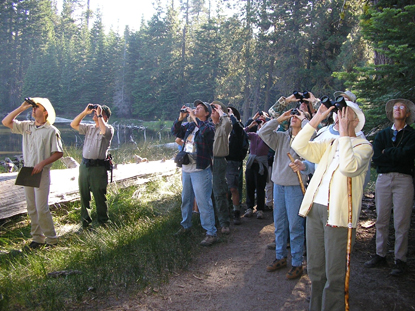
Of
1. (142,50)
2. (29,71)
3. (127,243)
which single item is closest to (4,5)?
(29,71)

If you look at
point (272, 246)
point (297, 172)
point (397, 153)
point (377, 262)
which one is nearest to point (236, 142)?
point (272, 246)

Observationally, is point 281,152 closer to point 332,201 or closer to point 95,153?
point 332,201

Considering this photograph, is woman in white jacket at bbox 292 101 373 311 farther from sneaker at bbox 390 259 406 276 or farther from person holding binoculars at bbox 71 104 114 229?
person holding binoculars at bbox 71 104 114 229

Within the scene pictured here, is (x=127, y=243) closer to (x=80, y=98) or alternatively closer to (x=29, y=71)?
(x=80, y=98)

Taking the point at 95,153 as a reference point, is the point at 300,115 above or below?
above

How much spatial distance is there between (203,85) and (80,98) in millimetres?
20382

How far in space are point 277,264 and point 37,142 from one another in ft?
13.3

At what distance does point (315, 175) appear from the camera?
10.3ft

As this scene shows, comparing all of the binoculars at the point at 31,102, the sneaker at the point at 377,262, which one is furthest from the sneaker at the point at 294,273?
the binoculars at the point at 31,102

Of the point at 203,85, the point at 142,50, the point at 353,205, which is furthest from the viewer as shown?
the point at 142,50

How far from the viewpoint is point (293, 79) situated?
24.5 metres

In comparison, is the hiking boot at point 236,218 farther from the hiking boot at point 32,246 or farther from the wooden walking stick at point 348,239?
the wooden walking stick at point 348,239

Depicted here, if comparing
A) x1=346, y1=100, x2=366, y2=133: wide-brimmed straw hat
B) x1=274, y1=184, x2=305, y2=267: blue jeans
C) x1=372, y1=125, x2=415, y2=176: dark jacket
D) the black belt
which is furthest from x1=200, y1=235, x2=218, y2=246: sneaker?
x1=346, y1=100, x2=366, y2=133: wide-brimmed straw hat

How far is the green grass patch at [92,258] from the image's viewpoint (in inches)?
148
